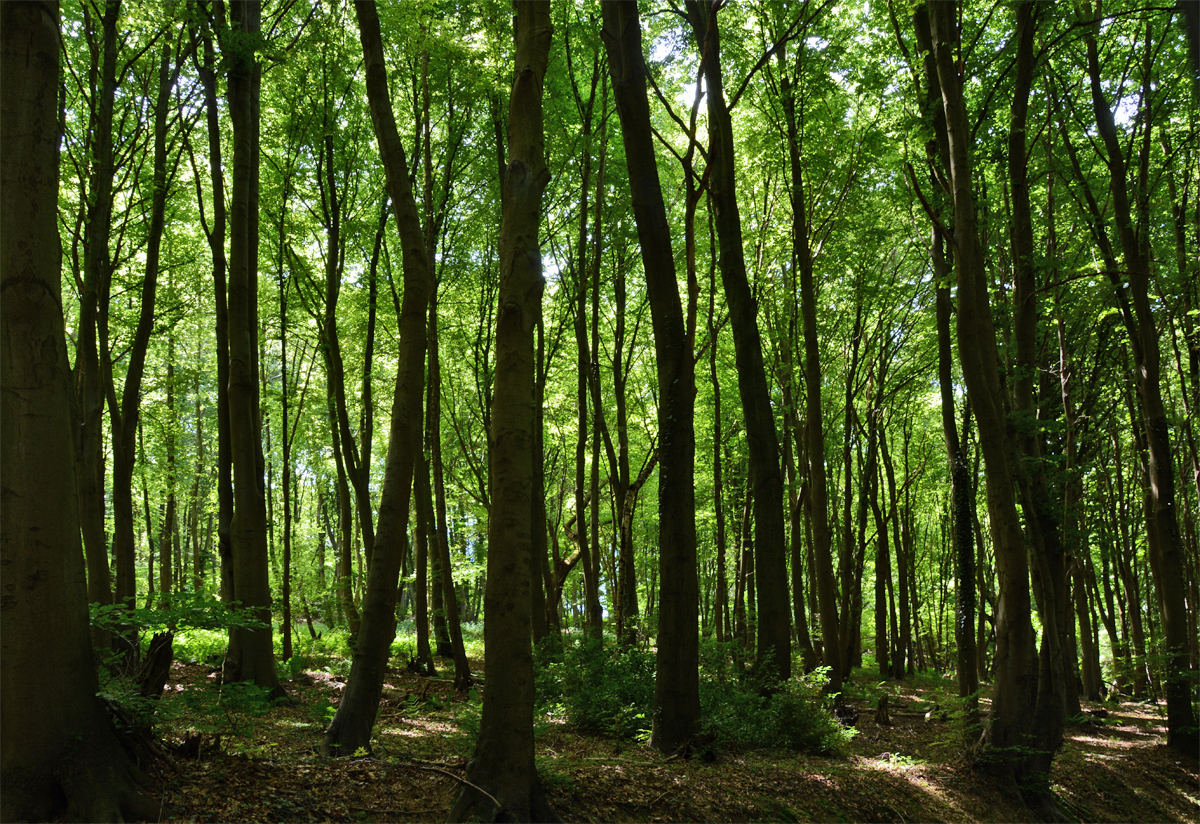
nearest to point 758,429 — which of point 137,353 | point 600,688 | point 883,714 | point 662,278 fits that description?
point 662,278

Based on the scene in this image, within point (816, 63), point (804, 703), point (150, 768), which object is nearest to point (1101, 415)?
point (816, 63)

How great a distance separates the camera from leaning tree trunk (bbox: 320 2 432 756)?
6113 mm

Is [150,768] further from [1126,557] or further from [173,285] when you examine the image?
[1126,557]

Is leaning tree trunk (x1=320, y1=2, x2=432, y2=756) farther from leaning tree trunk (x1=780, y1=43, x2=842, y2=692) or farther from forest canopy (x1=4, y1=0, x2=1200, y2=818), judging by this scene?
leaning tree trunk (x1=780, y1=43, x2=842, y2=692)

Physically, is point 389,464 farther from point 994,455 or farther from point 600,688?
point 994,455

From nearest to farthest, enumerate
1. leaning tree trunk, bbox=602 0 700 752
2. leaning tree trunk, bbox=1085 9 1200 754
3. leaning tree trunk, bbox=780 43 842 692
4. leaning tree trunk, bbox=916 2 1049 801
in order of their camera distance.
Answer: leaning tree trunk, bbox=602 0 700 752, leaning tree trunk, bbox=916 2 1049 801, leaning tree trunk, bbox=1085 9 1200 754, leaning tree trunk, bbox=780 43 842 692

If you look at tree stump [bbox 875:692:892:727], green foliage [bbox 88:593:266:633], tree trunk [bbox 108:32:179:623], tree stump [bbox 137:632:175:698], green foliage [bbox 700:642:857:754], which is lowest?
tree stump [bbox 875:692:892:727]

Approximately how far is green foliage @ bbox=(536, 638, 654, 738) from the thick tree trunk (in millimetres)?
1678

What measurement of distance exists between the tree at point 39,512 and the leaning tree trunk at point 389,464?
225cm

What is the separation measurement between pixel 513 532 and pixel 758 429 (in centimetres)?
550

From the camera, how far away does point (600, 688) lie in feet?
29.1

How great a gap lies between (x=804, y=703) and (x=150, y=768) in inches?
276

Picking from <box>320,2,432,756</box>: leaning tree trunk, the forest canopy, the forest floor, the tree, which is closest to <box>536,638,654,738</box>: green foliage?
the forest floor

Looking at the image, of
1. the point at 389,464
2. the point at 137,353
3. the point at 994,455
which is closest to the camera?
the point at 389,464
